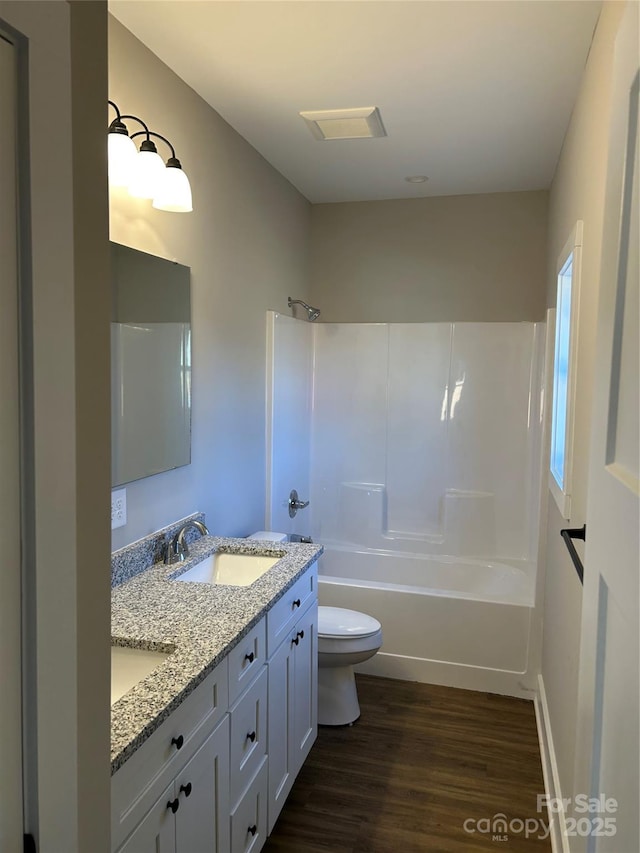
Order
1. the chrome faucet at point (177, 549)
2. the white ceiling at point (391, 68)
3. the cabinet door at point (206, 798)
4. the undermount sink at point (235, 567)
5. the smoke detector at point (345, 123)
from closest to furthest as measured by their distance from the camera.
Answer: the cabinet door at point (206, 798) → the white ceiling at point (391, 68) → the chrome faucet at point (177, 549) → the undermount sink at point (235, 567) → the smoke detector at point (345, 123)

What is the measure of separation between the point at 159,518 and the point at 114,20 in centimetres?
161

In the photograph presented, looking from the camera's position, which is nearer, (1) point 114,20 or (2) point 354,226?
(1) point 114,20

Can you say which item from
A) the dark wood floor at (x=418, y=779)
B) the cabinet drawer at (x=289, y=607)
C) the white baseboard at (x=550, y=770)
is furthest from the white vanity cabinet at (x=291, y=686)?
the white baseboard at (x=550, y=770)

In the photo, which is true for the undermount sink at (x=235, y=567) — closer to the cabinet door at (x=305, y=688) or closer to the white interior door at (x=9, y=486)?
the cabinet door at (x=305, y=688)

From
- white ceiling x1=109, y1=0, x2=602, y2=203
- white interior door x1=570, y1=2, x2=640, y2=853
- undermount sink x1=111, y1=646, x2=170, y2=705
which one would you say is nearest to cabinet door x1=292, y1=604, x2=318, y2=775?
undermount sink x1=111, y1=646, x2=170, y2=705

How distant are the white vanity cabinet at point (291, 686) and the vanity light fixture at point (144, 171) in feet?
4.40

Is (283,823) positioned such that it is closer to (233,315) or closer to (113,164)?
(233,315)

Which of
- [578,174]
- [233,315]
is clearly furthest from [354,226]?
[578,174]

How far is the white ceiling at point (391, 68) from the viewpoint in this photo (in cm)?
191

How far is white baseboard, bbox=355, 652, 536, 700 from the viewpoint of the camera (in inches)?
130

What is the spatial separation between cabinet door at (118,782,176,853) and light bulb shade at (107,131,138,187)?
64.0 inches

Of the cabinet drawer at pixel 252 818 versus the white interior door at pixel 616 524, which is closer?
the white interior door at pixel 616 524

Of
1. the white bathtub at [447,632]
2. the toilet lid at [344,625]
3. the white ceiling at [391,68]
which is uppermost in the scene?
the white ceiling at [391,68]

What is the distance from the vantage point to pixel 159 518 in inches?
93.0
